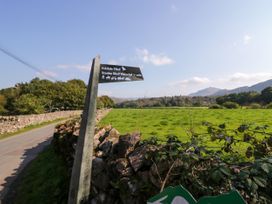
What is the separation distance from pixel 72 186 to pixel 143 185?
130cm

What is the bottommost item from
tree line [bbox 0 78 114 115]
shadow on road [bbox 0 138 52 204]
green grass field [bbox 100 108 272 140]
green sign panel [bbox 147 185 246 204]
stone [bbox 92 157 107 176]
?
shadow on road [bbox 0 138 52 204]

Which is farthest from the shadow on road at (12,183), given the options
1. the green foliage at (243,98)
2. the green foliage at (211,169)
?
the green foliage at (243,98)

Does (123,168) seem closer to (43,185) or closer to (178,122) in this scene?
(43,185)

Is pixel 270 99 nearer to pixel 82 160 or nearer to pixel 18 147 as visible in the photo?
pixel 18 147

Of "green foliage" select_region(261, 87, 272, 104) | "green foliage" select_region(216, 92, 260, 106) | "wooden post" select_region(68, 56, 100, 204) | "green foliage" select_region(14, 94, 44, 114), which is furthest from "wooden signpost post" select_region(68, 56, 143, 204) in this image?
"green foliage" select_region(216, 92, 260, 106)

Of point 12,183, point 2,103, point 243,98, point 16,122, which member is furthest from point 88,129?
point 2,103

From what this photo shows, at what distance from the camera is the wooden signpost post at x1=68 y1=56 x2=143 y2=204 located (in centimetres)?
446

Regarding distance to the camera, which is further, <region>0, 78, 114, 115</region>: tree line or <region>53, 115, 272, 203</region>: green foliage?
<region>0, 78, 114, 115</region>: tree line

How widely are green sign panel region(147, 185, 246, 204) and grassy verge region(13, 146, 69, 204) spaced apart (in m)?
4.84

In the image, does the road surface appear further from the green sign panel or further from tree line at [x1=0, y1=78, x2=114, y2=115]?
tree line at [x1=0, y1=78, x2=114, y2=115]

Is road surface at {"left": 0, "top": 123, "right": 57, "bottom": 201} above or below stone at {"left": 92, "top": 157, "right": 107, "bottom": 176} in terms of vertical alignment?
below

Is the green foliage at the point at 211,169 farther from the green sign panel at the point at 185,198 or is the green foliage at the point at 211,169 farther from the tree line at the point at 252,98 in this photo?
the tree line at the point at 252,98

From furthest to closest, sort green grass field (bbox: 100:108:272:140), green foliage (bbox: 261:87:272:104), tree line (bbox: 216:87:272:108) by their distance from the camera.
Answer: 1. tree line (bbox: 216:87:272:108)
2. green foliage (bbox: 261:87:272:104)
3. green grass field (bbox: 100:108:272:140)

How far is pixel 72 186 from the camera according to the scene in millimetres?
4477
